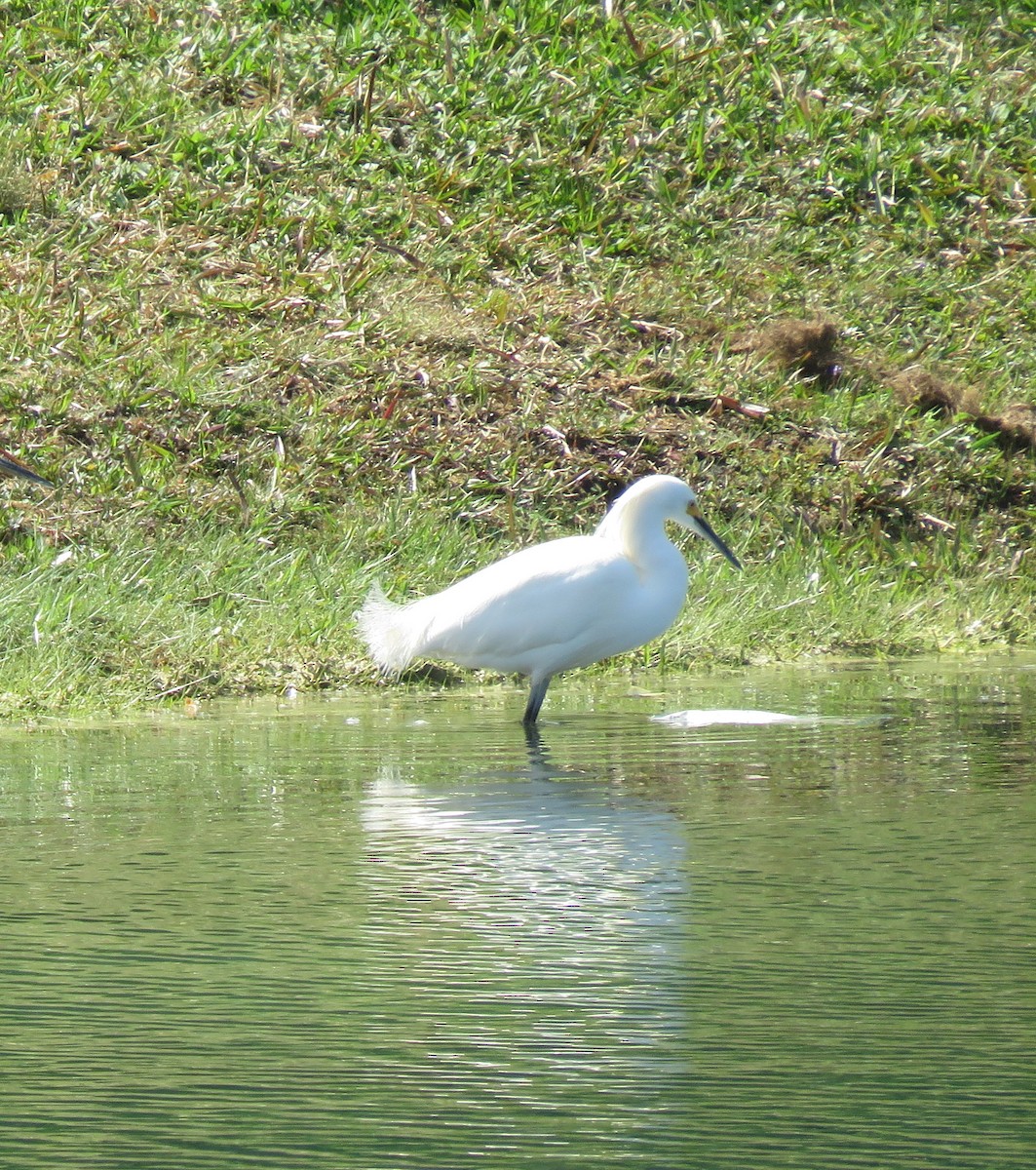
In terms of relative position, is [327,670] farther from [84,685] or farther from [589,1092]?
[589,1092]

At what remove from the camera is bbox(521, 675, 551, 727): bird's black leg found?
23.5ft

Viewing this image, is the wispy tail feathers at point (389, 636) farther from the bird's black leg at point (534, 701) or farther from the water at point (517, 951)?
the water at point (517, 951)

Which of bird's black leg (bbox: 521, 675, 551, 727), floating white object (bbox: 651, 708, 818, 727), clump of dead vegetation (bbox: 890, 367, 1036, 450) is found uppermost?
clump of dead vegetation (bbox: 890, 367, 1036, 450)

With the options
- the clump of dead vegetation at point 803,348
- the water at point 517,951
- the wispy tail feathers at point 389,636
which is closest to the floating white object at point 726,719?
the water at point 517,951

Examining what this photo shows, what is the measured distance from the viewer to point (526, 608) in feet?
24.3

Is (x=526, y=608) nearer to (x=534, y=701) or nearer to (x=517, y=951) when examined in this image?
(x=534, y=701)

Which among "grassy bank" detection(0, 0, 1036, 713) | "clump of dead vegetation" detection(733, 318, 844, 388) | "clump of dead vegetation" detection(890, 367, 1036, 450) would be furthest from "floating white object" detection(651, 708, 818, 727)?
"clump of dead vegetation" detection(733, 318, 844, 388)

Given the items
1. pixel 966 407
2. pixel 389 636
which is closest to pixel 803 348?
pixel 966 407

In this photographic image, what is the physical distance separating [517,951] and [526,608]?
11.4 ft

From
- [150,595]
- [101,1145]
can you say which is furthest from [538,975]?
[150,595]

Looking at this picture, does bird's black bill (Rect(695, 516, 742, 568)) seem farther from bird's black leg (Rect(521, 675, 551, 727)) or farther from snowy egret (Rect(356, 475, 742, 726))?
bird's black leg (Rect(521, 675, 551, 727))

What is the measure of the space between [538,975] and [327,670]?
14.0 feet

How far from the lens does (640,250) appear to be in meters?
13.0

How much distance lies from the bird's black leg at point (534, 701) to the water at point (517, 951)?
417 mm
